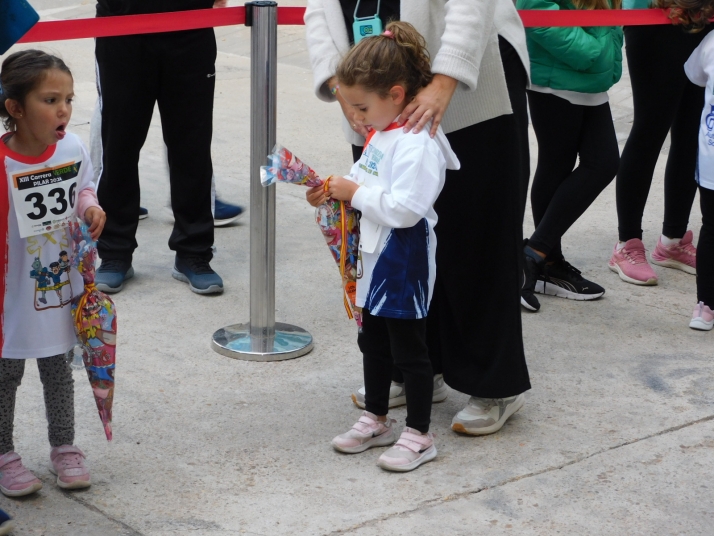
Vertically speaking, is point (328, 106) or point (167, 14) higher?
point (167, 14)

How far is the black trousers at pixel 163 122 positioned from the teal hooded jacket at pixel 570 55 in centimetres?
145

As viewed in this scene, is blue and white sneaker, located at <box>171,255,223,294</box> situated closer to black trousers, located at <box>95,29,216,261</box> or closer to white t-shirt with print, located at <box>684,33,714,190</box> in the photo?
black trousers, located at <box>95,29,216,261</box>

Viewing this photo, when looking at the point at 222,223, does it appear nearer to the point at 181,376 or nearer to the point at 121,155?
the point at 121,155

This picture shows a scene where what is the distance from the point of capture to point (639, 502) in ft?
10.2

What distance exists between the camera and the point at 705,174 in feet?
14.6

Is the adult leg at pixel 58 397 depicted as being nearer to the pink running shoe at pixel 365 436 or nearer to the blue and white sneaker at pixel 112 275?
the pink running shoe at pixel 365 436

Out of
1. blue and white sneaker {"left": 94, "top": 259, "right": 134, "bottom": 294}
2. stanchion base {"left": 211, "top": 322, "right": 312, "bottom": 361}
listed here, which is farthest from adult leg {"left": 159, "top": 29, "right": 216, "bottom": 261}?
stanchion base {"left": 211, "top": 322, "right": 312, "bottom": 361}

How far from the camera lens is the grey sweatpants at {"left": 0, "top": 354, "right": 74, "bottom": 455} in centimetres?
310

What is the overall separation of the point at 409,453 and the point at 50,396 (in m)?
A: 1.10

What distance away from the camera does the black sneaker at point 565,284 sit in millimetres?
4922

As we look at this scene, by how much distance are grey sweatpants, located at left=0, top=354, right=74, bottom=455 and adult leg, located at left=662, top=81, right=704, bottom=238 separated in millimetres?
3214

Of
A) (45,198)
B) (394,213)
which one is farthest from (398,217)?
(45,198)

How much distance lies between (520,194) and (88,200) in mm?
1369

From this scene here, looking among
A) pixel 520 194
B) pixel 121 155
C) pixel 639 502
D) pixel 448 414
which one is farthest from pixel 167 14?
pixel 639 502
